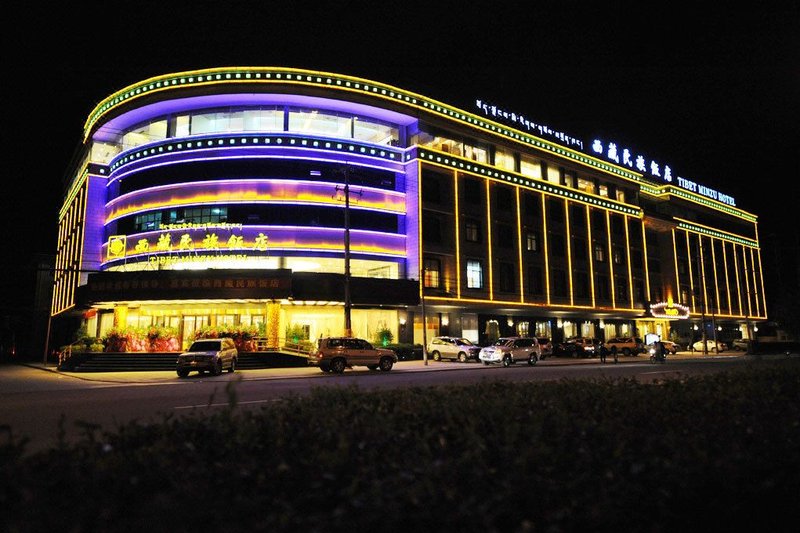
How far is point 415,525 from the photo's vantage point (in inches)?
124

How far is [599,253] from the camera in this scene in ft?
196

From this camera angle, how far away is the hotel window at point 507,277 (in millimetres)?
49872

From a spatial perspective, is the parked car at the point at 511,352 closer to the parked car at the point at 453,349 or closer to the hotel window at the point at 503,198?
the parked car at the point at 453,349

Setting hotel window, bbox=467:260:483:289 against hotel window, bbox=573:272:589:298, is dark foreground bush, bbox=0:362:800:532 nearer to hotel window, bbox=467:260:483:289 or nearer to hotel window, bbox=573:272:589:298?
hotel window, bbox=467:260:483:289

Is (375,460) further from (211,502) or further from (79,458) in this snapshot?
(79,458)

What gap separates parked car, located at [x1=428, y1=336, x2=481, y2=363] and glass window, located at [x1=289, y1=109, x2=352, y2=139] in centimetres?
1787

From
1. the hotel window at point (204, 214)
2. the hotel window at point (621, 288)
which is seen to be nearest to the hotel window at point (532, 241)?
the hotel window at point (621, 288)

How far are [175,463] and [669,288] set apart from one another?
71549mm

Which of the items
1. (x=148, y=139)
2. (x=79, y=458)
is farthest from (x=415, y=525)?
(x=148, y=139)

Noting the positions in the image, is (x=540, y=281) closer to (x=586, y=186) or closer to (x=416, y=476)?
(x=586, y=186)

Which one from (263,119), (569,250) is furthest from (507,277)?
(263,119)

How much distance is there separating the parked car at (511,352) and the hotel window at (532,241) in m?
16.5

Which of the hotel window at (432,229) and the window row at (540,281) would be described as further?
the window row at (540,281)

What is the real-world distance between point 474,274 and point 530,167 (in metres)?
14.5
